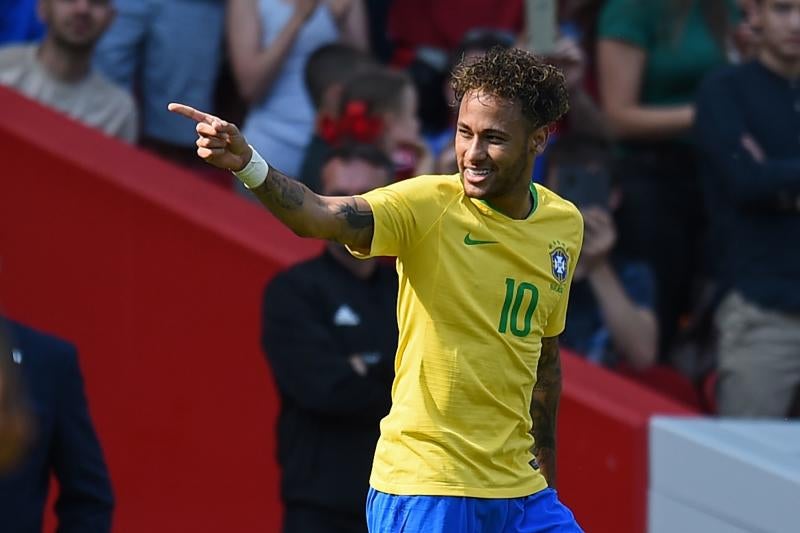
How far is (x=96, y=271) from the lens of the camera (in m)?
7.87

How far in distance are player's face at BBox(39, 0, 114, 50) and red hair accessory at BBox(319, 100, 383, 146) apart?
121 centimetres

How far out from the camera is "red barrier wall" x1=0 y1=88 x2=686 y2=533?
7.71 meters

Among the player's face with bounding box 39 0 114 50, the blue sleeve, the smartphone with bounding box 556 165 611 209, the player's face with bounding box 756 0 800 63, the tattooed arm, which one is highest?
the player's face with bounding box 756 0 800 63

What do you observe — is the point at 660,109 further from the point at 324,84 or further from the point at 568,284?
the point at 568,284

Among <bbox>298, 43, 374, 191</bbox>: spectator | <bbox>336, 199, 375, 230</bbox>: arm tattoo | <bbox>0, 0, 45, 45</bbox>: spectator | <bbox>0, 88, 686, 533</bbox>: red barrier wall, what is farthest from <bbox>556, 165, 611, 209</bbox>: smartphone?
<bbox>336, 199, 375, 230</bbox>: arm tattoo

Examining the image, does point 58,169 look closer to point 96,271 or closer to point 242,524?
point 96,271

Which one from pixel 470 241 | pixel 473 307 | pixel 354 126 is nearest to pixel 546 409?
pixel 473 307

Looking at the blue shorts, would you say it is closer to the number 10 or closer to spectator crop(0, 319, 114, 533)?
the number 10

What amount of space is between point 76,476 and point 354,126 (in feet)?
9.20

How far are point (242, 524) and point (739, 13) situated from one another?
3.52 metres

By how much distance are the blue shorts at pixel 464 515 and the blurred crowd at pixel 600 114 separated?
94.4 inches

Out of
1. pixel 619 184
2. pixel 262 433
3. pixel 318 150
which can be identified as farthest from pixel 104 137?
pixel 619 184

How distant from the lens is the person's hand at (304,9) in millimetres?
8180

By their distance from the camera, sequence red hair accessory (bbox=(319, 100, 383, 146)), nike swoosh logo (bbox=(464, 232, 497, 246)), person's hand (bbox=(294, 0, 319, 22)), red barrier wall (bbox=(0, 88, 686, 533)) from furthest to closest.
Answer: person's hand (bbox=(294, 0, 319, 22)), red barrier wall (bbox=(0, 88, 686, 533)), red hair accessory (bbox=(319, 100, 383, 146)), nike swoosh logo (bbox=(464, 232, 497, 246))
